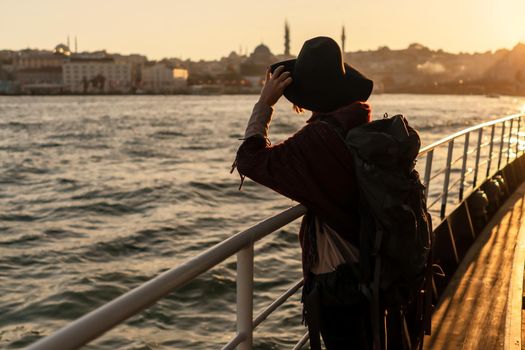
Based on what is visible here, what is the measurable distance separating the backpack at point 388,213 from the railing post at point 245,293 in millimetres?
312

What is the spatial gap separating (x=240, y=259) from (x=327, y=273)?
0.27 meters

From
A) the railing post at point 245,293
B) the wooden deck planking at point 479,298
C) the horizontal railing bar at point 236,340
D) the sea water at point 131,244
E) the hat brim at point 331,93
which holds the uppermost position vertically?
the hat brim at point 331,93

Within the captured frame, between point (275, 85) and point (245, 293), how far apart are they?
60cm

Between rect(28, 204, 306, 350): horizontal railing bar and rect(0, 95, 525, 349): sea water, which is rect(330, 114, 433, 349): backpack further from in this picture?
rect(0, 95, 525, 349): sea water

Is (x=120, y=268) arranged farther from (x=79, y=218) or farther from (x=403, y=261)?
(x=403, y=261)

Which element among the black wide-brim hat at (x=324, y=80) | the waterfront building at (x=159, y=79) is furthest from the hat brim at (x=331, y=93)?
the waterfront building at (x=159, y=79)

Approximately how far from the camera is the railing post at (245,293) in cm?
195

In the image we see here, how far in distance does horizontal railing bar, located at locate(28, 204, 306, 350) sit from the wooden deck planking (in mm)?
1604

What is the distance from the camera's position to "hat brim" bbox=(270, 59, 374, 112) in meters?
2.00

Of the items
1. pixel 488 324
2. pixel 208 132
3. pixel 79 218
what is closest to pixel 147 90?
pixel 208 132

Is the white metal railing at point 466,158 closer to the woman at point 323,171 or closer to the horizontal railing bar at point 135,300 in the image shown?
the woman at point 323,171

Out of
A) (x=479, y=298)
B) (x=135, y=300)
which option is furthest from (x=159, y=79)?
(x=135, y=300)

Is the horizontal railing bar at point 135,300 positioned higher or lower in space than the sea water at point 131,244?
higher

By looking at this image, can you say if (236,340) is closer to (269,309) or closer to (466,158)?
(269,309)
